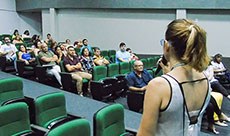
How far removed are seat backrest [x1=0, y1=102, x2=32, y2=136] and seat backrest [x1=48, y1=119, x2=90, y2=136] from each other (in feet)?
2.25

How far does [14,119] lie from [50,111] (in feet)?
1.51

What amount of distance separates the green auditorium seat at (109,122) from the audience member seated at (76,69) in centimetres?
269

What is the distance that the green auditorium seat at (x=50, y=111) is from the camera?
9.50 feet

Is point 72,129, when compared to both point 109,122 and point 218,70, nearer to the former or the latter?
point 109,122

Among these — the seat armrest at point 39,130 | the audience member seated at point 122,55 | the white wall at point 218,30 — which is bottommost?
the seat armrest at point 39,130

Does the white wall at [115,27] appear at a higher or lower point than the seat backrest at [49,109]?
higher

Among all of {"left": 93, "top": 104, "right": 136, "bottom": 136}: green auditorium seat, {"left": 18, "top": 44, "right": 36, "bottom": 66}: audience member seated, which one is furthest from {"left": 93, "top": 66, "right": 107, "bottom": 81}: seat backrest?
{"left": 93, "top": 104, "right": 136, "bottom": 136}: green auditorium seat

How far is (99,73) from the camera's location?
216 inches

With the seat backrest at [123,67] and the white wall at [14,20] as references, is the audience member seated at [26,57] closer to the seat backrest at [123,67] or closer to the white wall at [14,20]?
the seat backrest at [123,67]

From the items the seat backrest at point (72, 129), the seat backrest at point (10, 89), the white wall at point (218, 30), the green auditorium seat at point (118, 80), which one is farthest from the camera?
the white wall at point (218, 30)

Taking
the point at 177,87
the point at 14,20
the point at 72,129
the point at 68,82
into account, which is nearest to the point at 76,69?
the point at 68,82

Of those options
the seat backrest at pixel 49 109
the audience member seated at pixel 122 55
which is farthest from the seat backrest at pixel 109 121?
the audience member seated at pixel 122 55

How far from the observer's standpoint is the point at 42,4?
12078 mm

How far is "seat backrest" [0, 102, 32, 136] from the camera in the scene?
2.50 m
